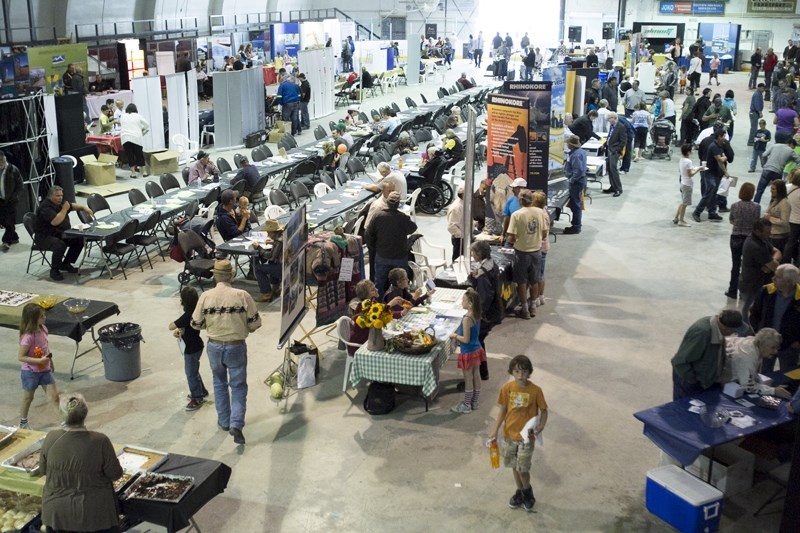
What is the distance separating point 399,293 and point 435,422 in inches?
54.9

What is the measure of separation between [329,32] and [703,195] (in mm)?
21021

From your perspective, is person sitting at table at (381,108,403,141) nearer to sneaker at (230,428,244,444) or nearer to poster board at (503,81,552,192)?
poster board at (503,81,552,192)

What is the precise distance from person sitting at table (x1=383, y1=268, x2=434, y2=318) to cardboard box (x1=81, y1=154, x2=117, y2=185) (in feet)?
31.9

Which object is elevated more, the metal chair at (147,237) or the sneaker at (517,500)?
the metal chair at (147,237)

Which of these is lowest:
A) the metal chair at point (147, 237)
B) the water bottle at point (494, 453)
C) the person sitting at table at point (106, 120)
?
the water bottle at point (494, 453)

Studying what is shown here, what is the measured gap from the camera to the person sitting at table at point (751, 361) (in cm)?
661

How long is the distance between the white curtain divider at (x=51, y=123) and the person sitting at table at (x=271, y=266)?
6.72m

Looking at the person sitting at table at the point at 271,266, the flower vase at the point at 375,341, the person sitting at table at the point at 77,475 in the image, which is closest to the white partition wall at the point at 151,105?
the person sitting at table at the point at 271,266

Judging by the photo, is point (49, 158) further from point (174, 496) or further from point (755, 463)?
point (755, 463)

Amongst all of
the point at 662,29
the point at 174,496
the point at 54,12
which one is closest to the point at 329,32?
the point at 54,12

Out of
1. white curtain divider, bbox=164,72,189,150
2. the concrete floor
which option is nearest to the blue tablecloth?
the concrete floor

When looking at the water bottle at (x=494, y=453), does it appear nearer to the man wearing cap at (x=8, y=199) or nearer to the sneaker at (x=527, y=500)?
the sneaker at (x=527, y=500)

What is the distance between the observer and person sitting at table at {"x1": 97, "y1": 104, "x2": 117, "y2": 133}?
18125 millimetres

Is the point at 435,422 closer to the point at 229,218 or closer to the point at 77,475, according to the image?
the point at 77,475
